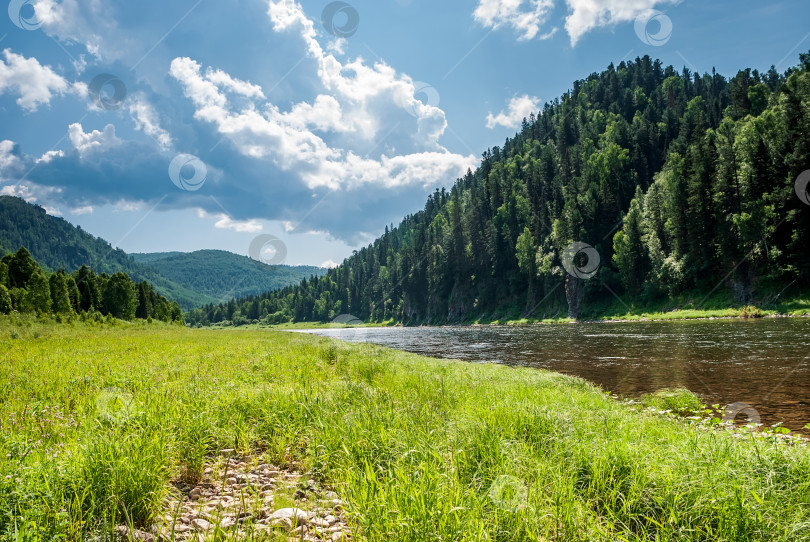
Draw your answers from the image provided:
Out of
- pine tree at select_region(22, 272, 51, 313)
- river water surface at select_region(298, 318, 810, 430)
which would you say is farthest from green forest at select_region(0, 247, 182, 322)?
river water surface at select_region(298, 318, 810, 430)

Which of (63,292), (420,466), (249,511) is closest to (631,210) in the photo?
(420,466)

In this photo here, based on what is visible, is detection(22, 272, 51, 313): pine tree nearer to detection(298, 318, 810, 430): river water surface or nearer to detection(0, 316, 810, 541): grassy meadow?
detection(298, 318, 810, 430): river water surface

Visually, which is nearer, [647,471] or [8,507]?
[8,507]

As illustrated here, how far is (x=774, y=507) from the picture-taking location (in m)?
4.02

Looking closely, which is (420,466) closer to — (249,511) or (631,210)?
(249,511)

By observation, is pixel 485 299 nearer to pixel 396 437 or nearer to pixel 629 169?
pixel 629 169

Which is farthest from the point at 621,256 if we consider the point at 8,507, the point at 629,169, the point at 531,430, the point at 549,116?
the point at 549,116

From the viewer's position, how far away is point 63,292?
63094mm

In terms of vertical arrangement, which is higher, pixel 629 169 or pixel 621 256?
pixel 629 169

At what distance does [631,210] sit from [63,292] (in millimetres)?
98902

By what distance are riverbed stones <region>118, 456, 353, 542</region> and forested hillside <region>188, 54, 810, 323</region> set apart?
62382 mm

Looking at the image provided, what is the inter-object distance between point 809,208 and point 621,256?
90.0ft

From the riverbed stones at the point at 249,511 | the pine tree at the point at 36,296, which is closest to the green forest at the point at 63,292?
the pine tree at the point at 36,296

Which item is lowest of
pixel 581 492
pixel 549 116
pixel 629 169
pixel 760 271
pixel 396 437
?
pixel 581 492
